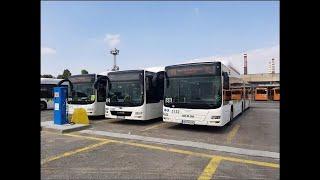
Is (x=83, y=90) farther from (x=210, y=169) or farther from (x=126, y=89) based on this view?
→ (x=210, y=169)

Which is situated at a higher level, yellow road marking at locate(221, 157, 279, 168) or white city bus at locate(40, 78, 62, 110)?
white city bus at locate(40, 78, 62, 110)

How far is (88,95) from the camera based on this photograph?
15.7 meters

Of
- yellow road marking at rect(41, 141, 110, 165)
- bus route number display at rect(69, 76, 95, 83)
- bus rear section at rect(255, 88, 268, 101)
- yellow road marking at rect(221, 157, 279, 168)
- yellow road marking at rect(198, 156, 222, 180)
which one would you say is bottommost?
yellow road marking at rect(221, 157, 279, 168)

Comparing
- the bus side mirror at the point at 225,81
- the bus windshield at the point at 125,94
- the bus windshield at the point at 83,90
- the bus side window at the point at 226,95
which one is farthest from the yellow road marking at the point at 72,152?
the bus windshield at the point at 83,90

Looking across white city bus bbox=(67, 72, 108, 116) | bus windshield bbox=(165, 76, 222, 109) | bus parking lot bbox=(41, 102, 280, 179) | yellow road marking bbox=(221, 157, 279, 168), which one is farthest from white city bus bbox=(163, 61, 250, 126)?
white city bus bbox=(67, 72, 108, 116)

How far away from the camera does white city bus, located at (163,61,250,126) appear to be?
34.2 feet

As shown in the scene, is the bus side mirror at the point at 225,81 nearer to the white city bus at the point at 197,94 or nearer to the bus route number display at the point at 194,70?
the white city bus at the point at 197,94

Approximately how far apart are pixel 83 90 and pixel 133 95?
4.22 m

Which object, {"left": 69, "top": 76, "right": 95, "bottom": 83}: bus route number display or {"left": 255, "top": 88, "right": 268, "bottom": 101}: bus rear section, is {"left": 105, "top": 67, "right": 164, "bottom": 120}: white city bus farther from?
{"left": 255, "top": 88, "right": 268, "bottom": 101}: bus rear section

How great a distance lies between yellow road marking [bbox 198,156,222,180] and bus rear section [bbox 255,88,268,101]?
40399 millimetres

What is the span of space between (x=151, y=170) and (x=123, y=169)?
0.61m
